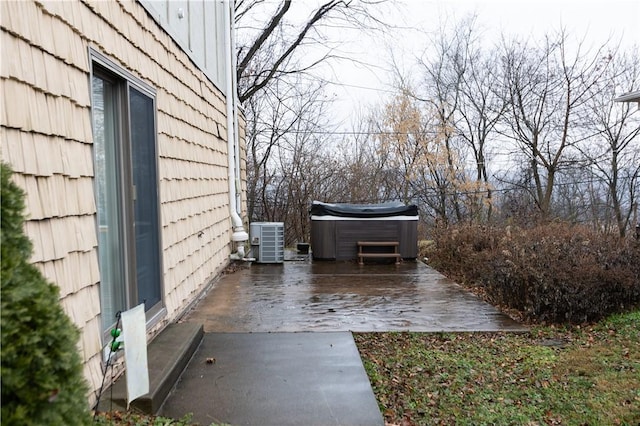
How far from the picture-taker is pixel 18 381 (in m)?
1.20

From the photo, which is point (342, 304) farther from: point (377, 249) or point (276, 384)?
point (377, 249)

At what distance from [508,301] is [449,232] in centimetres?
326

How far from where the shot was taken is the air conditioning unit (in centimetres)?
827

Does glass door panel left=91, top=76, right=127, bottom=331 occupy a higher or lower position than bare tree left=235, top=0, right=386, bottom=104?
lower

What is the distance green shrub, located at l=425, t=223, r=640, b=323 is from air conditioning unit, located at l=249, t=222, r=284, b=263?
3188 millimetres

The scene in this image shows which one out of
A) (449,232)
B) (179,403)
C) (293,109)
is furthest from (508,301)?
(293,109)

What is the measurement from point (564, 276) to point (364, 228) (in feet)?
13.1

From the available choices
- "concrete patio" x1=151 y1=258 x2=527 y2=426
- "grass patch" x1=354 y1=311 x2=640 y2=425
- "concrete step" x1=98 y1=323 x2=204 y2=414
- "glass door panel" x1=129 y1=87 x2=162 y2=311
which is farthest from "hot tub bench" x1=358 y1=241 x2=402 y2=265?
"glass door panel" x1=129 y1=87 x2=162 y2=311

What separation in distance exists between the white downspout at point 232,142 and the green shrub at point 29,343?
6469 mm

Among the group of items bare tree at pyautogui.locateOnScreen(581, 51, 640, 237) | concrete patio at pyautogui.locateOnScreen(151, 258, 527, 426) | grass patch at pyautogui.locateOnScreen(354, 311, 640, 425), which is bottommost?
grass patch at pyautogui.locateOnScreen(354, 311, 640, 425)

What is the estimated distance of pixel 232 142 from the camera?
788 centimetres

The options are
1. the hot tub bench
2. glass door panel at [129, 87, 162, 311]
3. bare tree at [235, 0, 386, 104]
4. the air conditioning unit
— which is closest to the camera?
glass door panel at [129, 87, 162, 311]

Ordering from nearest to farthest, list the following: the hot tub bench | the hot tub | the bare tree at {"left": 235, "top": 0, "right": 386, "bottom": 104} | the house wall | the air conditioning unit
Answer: the house wall < the air conditioning unit < the hot tub bench < the hot tub < the bare tree at {"left": 235, "top": 0, "right": 386, "bottom": 104}

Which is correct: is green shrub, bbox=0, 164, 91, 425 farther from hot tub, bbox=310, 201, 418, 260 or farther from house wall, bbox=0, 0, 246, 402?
hot tub, bbox=310, 201, 418, 260
